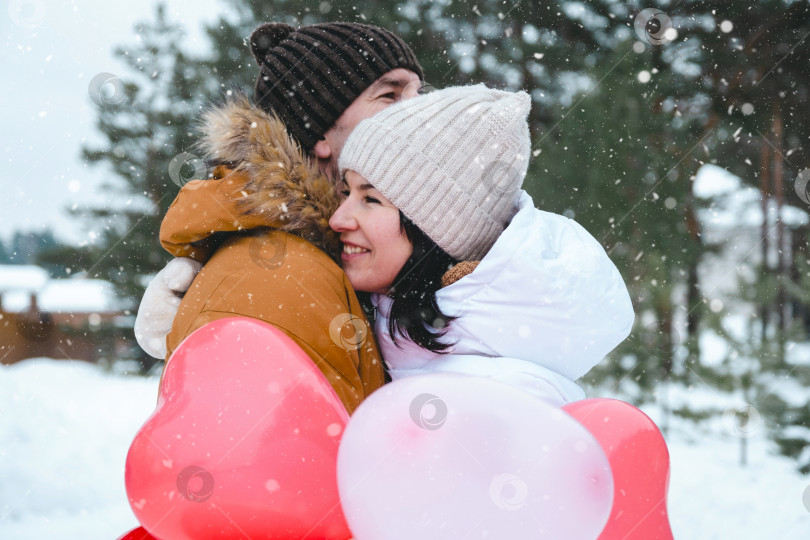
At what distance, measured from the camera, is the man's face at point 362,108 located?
6.52ft

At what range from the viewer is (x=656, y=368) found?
14.0 ft

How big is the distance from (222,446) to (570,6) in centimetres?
509

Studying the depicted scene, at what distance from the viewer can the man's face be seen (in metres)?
1.99

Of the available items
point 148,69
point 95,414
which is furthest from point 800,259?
point 95,414
